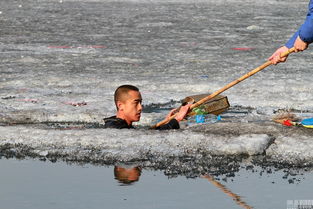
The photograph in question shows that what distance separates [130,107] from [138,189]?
203 centimetres

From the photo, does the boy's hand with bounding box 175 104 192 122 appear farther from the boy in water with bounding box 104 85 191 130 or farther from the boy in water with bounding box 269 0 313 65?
the boy in water with bounding box 269 0 313 65

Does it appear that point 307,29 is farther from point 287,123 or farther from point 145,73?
point 145,73

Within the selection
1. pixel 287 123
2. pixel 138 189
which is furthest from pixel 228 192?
pixel 287 123

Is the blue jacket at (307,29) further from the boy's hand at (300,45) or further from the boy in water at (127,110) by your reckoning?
the boy in water at (127,110)

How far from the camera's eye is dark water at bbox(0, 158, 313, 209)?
5.68 meters

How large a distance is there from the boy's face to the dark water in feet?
4.20

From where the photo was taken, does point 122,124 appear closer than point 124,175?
No

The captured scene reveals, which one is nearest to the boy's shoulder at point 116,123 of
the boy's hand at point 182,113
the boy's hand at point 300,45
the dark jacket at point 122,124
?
the dark jacket at point 122,124

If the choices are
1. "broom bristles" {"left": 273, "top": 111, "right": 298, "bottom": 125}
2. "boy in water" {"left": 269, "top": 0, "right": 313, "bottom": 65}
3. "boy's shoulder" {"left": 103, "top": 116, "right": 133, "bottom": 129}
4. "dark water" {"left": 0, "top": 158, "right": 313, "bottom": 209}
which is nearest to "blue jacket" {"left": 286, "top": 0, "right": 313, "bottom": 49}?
"boy in water" {"left": 269, "top": 0, "right": 313, "bottom": 65}

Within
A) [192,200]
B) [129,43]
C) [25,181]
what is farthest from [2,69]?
[192,200]

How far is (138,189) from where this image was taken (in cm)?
607

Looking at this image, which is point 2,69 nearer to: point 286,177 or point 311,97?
point 311,97

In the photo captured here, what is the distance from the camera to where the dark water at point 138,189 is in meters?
5.68

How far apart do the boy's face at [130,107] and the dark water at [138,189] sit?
50.3 inches
